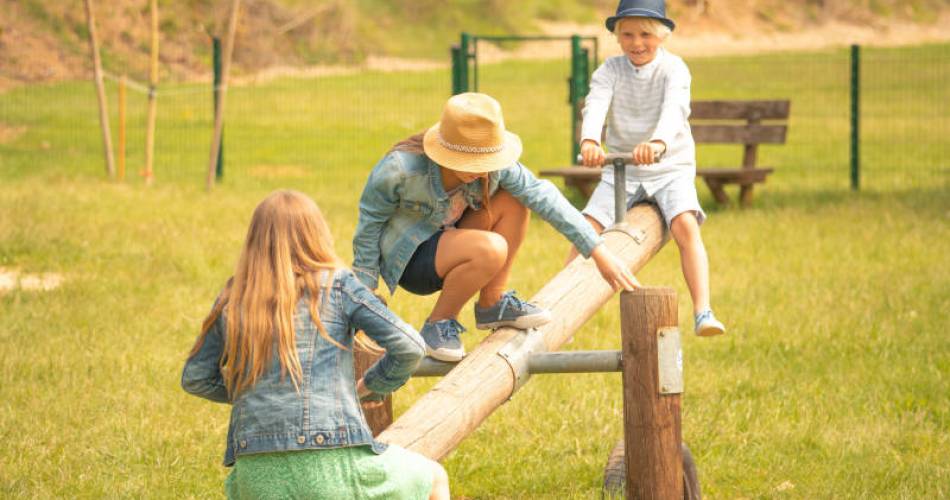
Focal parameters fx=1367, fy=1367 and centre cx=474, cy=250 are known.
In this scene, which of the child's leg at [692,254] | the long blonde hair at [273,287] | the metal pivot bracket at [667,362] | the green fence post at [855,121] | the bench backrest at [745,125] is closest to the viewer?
the long blonde hair at [273,287]

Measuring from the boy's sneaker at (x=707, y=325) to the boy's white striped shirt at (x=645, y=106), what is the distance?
624 millimetres

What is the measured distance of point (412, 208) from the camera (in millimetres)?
4617

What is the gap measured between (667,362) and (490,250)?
28.4 inches

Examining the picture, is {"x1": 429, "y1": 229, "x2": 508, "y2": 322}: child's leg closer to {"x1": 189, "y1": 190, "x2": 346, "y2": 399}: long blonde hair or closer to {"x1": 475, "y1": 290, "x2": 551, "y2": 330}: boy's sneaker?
{"x1": 475, "y1": 290, "x2": 551, "y2": 330}: boy's sneaker

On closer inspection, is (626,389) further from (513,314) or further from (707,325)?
(707,325)

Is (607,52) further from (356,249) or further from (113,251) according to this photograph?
(356,249)

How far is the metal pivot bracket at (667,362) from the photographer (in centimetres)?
427

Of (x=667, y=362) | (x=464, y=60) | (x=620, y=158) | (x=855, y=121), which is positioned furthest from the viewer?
(x=855, y=121)

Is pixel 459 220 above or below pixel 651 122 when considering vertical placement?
below

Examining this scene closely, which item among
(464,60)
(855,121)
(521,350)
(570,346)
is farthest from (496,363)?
(855,121)

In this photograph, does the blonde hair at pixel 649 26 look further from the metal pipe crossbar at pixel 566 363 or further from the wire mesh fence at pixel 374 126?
the wire mesh fence at pixel 374 126

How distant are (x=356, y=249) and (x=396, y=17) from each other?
103 ft

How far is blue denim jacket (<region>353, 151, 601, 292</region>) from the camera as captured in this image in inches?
177

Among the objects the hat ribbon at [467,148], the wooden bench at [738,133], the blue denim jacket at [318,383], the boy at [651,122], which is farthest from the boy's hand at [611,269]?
the wooden bench at [738,133]
